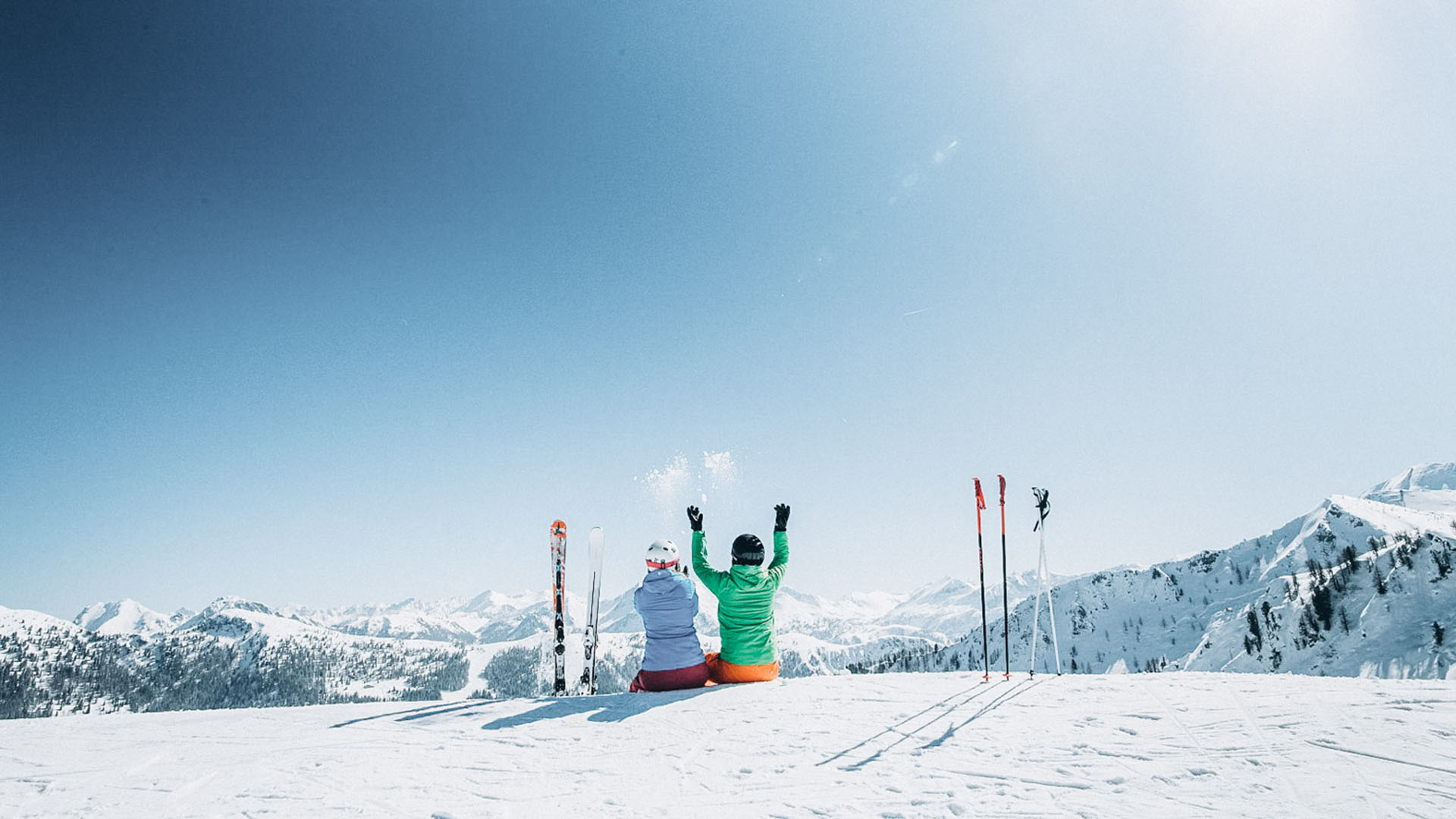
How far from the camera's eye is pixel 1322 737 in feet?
21.4

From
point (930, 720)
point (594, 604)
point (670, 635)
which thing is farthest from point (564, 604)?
point (930, 720)

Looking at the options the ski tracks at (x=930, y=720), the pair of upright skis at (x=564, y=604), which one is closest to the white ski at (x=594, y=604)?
the pair of upright skis at (x=564, y=604)

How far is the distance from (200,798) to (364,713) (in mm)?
4302

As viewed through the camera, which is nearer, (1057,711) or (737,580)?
(1057,711)

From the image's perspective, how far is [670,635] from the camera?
38.0ft

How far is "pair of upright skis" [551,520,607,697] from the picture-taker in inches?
605

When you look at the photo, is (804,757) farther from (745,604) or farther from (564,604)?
(564,604)

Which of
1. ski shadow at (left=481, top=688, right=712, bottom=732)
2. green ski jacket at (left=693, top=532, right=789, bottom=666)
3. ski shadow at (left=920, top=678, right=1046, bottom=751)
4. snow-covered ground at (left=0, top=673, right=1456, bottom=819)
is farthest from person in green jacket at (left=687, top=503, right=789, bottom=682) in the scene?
ski shadow at (left=920, top=678, right=1046, bottom=751)

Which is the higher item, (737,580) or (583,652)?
(737,580)

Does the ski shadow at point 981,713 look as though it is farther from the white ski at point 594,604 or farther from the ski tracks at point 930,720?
the white ski at point 594,604

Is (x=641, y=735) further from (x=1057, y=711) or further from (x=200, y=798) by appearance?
(x=1057, y=711)

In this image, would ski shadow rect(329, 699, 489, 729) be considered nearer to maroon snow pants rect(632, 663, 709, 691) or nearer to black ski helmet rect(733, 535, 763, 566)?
maroon snow pants rect(632, 663, 709, 691)

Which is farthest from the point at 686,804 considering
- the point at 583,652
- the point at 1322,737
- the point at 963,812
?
the point at 583,652

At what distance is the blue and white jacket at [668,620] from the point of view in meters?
11.5
